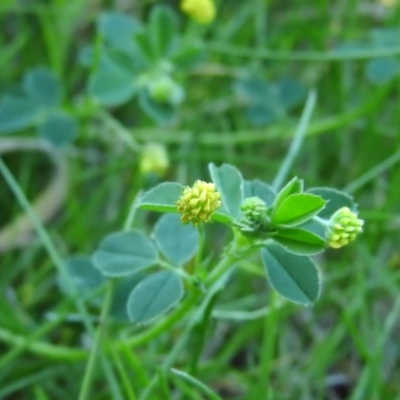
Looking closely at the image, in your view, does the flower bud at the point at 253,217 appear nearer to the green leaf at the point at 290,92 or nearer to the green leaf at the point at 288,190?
the green leaf at the point at 288,190

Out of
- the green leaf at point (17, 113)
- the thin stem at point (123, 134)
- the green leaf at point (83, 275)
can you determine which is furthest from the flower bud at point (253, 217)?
the green leaf at point (17, 113)

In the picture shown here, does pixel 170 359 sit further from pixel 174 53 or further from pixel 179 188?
pixel 174 53

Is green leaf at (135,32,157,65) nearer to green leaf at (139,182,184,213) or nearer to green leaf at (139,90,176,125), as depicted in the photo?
green leaf at (139,90,176,125)

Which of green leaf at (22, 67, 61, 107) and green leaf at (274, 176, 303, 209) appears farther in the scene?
green leaf at (22, 67, 61, 107)

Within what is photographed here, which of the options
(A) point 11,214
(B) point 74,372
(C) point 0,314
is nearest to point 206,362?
(B) point 74,372

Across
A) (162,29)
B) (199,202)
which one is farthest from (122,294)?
(162,29)

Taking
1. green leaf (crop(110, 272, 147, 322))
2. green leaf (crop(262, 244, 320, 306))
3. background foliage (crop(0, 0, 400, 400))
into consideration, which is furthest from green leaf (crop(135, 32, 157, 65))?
green leaf (crop(262, 244, 320, 306))

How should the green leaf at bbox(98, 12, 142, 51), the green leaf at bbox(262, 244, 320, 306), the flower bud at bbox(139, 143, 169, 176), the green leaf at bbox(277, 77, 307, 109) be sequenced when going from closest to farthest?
1. the green leaf at bbox(262, 244, 320, 306)
2. the flower bud at bbox(139, 143, 169, 176)
3. the green leaf at bbox(98, 12, 142, 51)
4. the green leaf at bbox(277, 77, 307, 109)

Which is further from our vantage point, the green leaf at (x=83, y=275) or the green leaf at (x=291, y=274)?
the green leaf at (x=83, y=275)
